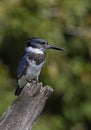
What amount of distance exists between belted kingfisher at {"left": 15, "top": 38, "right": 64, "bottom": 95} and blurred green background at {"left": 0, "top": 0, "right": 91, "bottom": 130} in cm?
214

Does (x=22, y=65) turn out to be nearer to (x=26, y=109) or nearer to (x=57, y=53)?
(x=26, y=109)

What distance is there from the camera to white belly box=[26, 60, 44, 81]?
517cm

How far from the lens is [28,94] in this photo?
13.1 ft

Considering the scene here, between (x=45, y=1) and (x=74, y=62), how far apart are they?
0.99 metres

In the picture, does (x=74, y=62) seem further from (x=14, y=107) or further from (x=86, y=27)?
(x=14, y=107)

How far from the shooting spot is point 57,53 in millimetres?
7984

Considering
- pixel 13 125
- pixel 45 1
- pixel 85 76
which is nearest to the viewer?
pixel 13 125

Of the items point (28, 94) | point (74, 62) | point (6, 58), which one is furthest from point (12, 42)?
point (28, 94)

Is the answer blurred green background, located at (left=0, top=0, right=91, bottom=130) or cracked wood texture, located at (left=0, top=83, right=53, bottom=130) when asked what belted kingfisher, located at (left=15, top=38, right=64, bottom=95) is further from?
blurred green background, located at (left=0, top=0, right=91, bottom=130)

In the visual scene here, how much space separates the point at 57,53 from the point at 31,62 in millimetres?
2778

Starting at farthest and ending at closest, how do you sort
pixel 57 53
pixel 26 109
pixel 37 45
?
pixel 57 53 < pixel 37 45 < pixel 26 109

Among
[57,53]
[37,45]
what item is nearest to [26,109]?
[37,45]

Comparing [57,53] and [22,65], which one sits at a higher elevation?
[22,65]

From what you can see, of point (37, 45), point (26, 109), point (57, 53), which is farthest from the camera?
point (57, 53)
